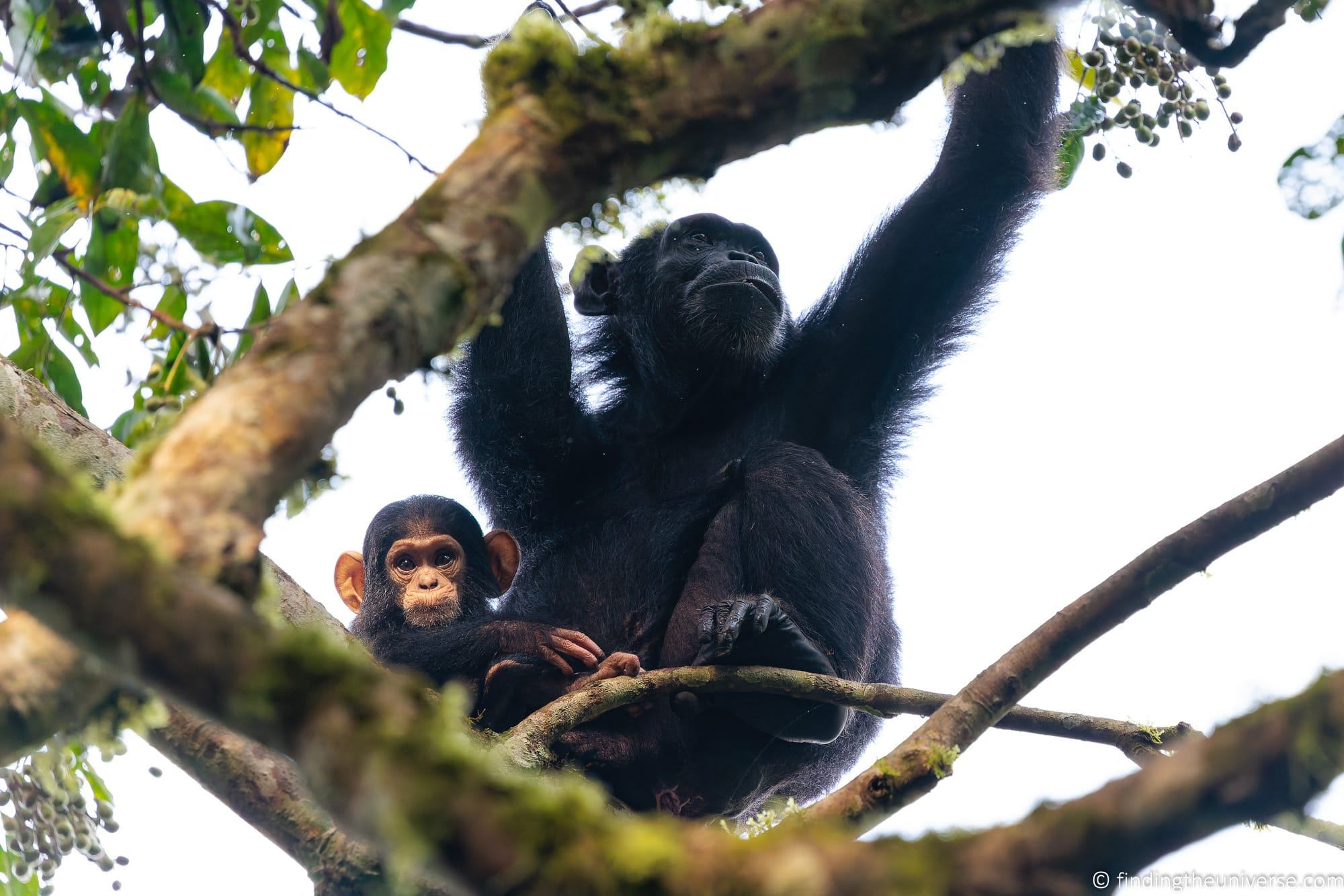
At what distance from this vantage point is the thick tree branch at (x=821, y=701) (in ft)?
12.4

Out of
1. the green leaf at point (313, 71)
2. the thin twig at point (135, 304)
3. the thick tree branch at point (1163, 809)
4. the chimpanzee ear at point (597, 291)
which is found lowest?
the thick tree branch at point (1163, 809)

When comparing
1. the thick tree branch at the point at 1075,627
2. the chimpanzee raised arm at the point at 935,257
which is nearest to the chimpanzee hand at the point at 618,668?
the thick tree branch at the point at 1075,627

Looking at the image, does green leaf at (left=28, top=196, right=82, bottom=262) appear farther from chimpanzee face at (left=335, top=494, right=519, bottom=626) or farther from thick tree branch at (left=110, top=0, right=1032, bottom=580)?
chimpanzee face at (left=335, top=494, right=519, bottom=626)

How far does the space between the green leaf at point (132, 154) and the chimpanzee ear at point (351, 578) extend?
269 centimetres

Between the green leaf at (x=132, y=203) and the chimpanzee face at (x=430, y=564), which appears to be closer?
the green leaf at (x=132, y=203)

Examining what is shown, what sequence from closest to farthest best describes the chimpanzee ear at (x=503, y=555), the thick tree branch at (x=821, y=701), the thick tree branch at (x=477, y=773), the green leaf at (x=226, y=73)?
1. the thick tree branch at (x=477, y=773)
2. the thick tree branch at (x=821, y=701)
3. the green leaf at (x=226, y=73)
4. the chimpanzee ear at (x=503, y=555)

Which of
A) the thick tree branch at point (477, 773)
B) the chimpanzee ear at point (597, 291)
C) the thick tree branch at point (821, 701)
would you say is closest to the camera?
the thick tree branch at point (477, 773)

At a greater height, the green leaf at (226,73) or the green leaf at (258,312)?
the green leaf at (226,73)

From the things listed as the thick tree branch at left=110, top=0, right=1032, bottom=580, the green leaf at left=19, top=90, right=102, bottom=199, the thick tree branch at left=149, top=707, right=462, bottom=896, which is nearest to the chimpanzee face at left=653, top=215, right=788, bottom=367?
the green leaf at left=19, top=90, right=102, bottom=199

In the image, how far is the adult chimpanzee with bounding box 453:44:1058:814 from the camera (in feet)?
16.7

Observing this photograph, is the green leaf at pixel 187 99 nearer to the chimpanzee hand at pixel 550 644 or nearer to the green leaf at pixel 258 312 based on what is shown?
the green leaf at pixel 258 312

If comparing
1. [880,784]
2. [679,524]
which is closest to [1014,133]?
[679,524]

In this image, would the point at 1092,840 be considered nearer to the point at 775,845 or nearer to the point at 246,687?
the point at 775,845

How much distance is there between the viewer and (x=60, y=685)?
5.66 ft
